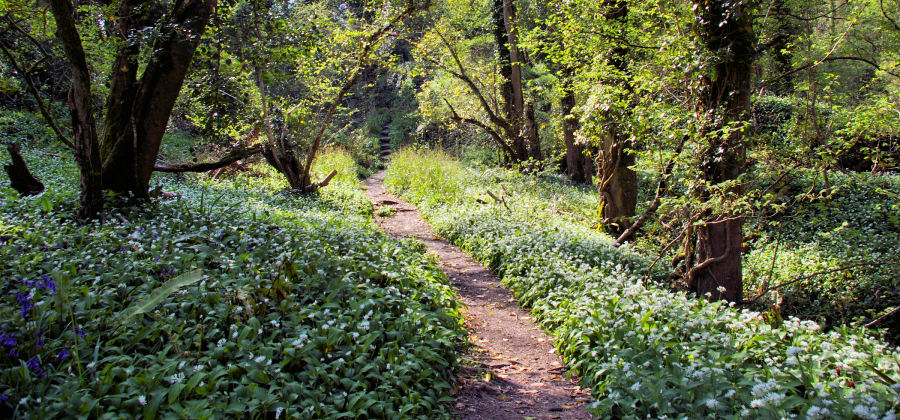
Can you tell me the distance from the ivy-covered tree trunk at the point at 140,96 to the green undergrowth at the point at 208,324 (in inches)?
31.4

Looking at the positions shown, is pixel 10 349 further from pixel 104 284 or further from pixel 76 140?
pixel 76 140

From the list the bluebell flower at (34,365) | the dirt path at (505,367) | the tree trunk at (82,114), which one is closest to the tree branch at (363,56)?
the dirt path at (505,367)

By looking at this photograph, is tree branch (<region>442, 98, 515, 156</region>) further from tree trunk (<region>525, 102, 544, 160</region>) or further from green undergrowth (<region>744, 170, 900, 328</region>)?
green undergrowth (<region>744, 170, 900, 328</region>)

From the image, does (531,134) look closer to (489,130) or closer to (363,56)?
(489,130)

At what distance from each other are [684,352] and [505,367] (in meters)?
1.54

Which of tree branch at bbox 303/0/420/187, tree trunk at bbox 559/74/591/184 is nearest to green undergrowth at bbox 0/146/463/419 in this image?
tree branch at bbox 303/0/420/187

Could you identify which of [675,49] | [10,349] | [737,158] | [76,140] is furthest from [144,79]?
[737,158]

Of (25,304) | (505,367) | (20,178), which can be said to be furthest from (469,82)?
(25,304)

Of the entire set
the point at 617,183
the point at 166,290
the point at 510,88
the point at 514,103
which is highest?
the point at 510,88

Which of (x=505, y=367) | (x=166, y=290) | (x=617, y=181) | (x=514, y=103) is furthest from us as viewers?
(x=514, y=103)

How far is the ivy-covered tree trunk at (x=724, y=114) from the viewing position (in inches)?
204

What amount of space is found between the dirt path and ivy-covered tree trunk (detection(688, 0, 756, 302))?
2117 mm

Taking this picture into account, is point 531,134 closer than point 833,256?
No

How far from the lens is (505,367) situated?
4441 millimetres
